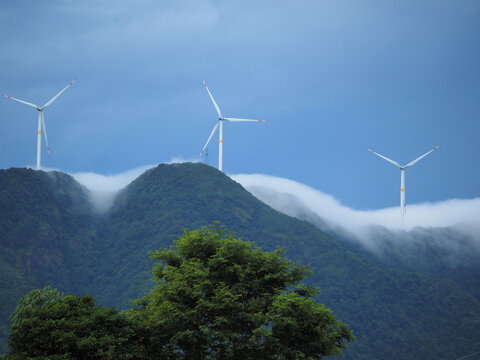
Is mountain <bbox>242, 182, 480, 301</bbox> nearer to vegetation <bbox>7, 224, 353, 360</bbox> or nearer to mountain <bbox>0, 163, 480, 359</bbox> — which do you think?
mountain <bbox>0, 163, 480, 359</bbox>

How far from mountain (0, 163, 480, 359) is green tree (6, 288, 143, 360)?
7442cm

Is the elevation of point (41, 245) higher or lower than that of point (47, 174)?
lower

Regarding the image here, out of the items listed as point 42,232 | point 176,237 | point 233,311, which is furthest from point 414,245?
point 233,311

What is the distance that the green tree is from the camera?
3488cm

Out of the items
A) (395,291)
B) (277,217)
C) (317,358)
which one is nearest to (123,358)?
(317,358)

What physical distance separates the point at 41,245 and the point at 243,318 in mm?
98313

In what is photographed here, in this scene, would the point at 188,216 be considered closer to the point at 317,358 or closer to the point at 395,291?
the point at 395,291

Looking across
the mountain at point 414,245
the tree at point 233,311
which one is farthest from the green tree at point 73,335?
the mountain at point 414,245

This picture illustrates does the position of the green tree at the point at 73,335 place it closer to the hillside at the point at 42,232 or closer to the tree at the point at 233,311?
A: the tree at the point at 233,311

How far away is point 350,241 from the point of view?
168 m

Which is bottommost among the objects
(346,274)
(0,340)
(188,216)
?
(0,340)

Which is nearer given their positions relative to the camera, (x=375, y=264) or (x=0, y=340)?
(x=0, y=340)

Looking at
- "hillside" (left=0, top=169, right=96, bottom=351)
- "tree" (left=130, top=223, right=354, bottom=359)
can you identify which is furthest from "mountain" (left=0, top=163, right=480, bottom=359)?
"tree" (left=130, top=223, right=354, bottom=359)

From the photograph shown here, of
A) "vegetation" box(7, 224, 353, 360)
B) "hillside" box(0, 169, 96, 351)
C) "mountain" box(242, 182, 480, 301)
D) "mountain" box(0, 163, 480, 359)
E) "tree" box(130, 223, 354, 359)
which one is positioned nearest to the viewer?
"vegetation" box(7, 224, 353, 360)
